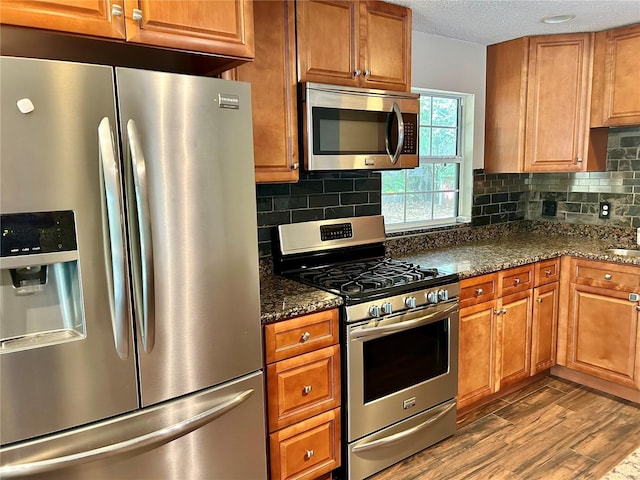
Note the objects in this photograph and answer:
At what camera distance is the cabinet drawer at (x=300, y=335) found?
1.91 metres

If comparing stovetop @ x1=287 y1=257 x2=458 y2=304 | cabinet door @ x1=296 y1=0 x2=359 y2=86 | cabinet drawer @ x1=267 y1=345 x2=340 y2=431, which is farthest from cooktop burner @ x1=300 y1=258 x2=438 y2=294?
cabinet door @ x1=296 y1=0 x2=359 y2=86

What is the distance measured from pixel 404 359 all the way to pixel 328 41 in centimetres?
159

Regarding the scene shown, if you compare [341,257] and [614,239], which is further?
[614,239]

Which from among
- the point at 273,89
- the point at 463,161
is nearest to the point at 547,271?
the point at 463,161

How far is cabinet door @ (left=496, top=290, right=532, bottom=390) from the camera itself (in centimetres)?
283

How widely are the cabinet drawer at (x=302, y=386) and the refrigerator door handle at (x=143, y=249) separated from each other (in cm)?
60

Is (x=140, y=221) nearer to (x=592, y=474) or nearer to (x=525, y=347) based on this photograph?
(x=592, y=474)

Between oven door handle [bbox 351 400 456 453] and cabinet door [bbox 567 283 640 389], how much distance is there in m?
1.12

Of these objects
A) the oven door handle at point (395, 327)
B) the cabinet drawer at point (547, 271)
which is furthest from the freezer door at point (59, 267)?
the cabinet drawer at point (547, 271)

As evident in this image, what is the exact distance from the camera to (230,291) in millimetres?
1658

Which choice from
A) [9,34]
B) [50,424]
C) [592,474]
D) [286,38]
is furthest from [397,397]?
[9,34]

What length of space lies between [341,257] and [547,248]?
1.48m

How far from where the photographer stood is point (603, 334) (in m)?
2.99

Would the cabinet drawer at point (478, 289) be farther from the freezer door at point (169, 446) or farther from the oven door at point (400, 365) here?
the freezer door at point (169, 446)
